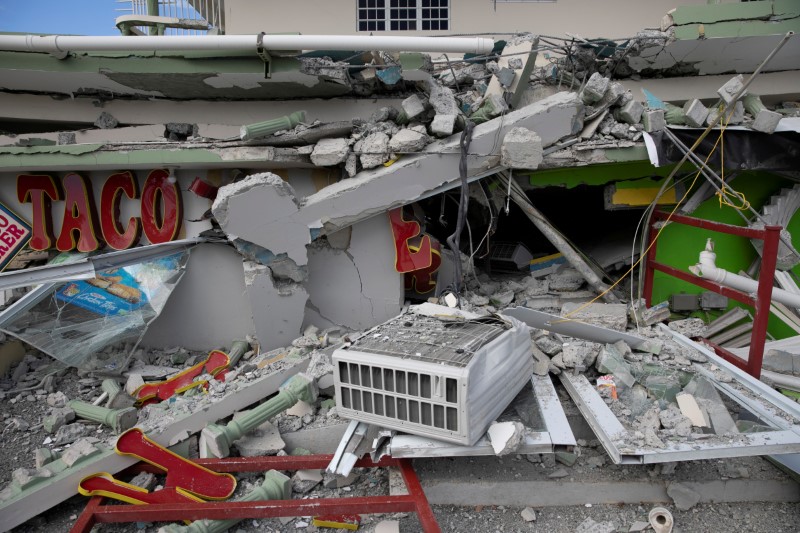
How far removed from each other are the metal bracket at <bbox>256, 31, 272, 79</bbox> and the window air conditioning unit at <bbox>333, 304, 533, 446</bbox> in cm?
322

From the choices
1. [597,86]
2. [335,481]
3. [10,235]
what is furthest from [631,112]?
[10,235]

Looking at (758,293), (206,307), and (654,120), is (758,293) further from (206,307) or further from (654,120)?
(206,307)

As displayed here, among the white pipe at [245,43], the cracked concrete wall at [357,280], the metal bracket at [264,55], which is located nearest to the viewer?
the white pipe at [245,43]

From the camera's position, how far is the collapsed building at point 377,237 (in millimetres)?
3943

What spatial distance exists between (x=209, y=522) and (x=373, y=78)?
474 cm

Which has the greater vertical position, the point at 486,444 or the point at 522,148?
the point at 522,148

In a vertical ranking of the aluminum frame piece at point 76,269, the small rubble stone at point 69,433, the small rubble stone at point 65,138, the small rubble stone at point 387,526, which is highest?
the small rubble stone at point 65,138

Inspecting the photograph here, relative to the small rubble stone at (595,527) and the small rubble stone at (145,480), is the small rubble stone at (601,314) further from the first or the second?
the small rubble stone at (145,480)

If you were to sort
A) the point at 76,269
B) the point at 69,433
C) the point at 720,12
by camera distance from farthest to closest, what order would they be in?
the point at 720,12, the point at 76,269, the point at 69,433

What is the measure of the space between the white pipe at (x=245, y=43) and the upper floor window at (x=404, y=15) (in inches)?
199

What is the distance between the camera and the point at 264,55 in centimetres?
536

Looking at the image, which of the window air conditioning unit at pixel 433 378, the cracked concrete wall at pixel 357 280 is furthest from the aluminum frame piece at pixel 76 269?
the window air conditioning unit at pixel 433 378

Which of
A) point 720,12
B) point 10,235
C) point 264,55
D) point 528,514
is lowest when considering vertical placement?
point 528,514

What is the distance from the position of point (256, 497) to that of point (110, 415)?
186 centimetres
